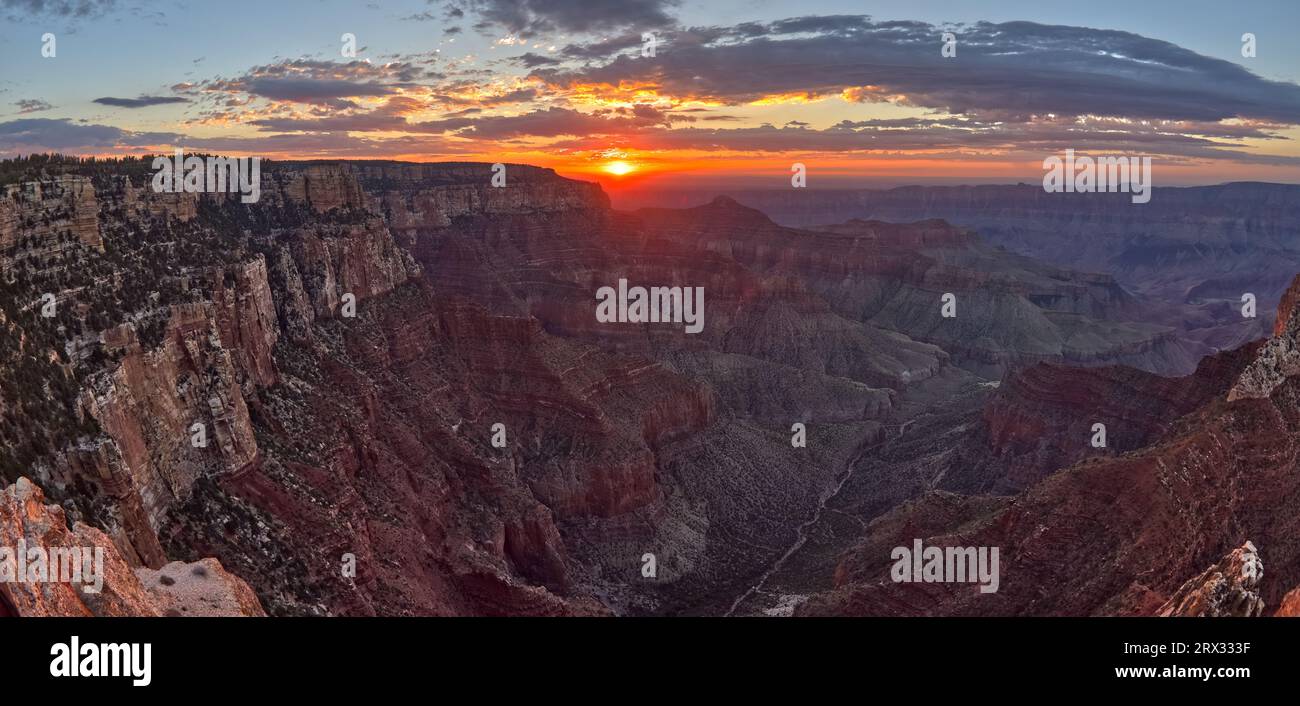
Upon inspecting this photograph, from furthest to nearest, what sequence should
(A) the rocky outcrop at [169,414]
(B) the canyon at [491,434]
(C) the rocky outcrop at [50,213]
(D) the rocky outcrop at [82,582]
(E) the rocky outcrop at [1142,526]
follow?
(E) the rocky outcrop at [1142,526] < (C) the rocky outcrop at [50,213] < (B) the canyon at [491,434] < (A) the rocky outcrop at [169,414] < (D) the rocky outcrop at [82,582]

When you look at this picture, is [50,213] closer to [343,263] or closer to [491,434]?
[343,263]

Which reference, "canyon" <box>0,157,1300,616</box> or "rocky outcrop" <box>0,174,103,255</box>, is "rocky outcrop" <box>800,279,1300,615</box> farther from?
"rocky outcrop" <box>0,174,103,255</box>

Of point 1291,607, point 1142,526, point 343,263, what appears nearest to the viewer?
point 1291,607

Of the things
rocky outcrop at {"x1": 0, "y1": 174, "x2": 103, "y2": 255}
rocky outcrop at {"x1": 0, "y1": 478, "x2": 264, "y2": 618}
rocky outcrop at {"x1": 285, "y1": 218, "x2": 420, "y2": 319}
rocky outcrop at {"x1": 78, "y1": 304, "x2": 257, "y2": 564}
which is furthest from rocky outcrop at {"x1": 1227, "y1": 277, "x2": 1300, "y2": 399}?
rocky outcrop at {"x1": 0, "y1": 174, "x2": 103, "y2": 255}

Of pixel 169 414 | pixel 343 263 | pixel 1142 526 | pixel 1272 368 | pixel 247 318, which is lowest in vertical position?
pixel 1142 526

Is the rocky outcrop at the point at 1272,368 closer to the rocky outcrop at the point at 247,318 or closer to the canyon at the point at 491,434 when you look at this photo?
the canyon at the point at 491,434

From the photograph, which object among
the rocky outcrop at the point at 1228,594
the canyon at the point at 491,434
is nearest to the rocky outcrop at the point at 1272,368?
the canyon at the point at 491,434

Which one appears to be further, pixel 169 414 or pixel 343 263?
pixel 343 263

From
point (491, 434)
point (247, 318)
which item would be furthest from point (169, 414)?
point (491, 434)
